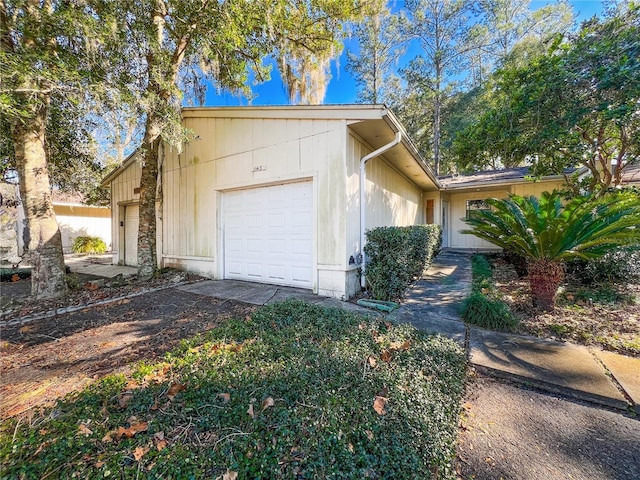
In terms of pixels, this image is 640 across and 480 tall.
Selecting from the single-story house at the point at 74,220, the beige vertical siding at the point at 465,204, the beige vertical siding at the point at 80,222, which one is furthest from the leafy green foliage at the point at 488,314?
the beige vertical siding at the point at 80,222

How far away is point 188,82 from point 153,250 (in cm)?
437

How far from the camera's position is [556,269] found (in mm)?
4023

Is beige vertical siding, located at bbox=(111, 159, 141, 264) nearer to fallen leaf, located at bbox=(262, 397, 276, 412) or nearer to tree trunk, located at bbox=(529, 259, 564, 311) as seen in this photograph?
fallen leaf, located at bbox=(262, 397, 276, 412)

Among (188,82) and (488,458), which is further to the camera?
(188,82)

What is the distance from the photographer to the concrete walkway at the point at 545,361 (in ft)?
7.55

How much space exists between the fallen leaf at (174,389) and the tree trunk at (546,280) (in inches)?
194

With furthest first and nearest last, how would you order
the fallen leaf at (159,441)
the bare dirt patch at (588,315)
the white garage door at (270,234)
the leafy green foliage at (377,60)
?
the leafy green foliage at (377,60) → the white garage door at (270,234) → the bare dirt patch at (588,315) → the fallen leaf at (159,441)

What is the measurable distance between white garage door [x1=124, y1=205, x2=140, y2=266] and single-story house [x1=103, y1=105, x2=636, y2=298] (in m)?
1.22

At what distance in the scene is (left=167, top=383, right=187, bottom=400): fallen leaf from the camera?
1.94 metres

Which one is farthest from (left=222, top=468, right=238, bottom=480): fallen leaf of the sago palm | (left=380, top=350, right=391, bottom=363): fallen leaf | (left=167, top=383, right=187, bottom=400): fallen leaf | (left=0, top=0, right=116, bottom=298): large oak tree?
(left=0, top=0, right=116, bottom=298): large oak tree

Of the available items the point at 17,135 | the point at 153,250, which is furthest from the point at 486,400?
the point at 17,135

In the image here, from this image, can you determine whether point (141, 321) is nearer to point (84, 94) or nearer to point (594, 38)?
point (84, 94)

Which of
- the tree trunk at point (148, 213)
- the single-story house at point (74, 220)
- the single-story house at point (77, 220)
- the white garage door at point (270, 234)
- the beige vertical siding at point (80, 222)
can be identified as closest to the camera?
the white garage door at point (270, 234)

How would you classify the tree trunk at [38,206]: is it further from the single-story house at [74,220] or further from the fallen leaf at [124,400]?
the single-story house at [74,220]
